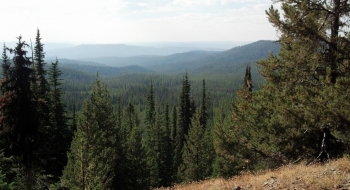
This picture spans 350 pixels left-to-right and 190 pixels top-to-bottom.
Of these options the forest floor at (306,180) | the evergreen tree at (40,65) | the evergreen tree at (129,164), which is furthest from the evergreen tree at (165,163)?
the forest floor at (306,180)

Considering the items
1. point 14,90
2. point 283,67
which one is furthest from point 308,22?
point 14,90

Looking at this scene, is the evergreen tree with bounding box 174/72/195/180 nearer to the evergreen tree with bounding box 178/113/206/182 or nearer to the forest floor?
the evergreen tree with bounding box 178/113/206/182

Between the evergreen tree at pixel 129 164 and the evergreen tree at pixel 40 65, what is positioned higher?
the evergreen tree at pixel 40 65

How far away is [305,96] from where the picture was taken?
407 inches

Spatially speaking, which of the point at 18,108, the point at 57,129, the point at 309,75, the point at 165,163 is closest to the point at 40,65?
the point at 57,129

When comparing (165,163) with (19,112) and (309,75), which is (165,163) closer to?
(19,112)

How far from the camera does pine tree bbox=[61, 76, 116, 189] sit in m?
15.4

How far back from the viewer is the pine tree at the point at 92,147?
15.4 metres

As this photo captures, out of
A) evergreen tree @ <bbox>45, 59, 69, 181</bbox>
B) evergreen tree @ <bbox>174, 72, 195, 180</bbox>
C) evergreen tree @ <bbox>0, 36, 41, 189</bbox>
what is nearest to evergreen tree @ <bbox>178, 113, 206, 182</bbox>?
evergreen tree @ <bbox>45, 59, 69, 181</bbox>

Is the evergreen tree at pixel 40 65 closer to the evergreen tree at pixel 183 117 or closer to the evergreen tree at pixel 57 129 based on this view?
the evergreen tree at pixel 57 129

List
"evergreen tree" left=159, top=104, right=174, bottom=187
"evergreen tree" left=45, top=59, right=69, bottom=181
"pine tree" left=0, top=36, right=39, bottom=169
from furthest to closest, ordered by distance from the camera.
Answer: "evergreen tree" left=159, top=104, right=174, bottom=187 < "evergreen tree" left=45, top=59, right=69, bottom=181 < "pine tree" left=0, top=36, right=39, bottom=169

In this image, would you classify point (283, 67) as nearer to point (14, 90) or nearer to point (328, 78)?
point (328, 78)

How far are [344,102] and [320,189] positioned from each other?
341cm

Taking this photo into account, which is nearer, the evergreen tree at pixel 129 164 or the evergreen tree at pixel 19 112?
the evergreen tree at pixel 19 112
